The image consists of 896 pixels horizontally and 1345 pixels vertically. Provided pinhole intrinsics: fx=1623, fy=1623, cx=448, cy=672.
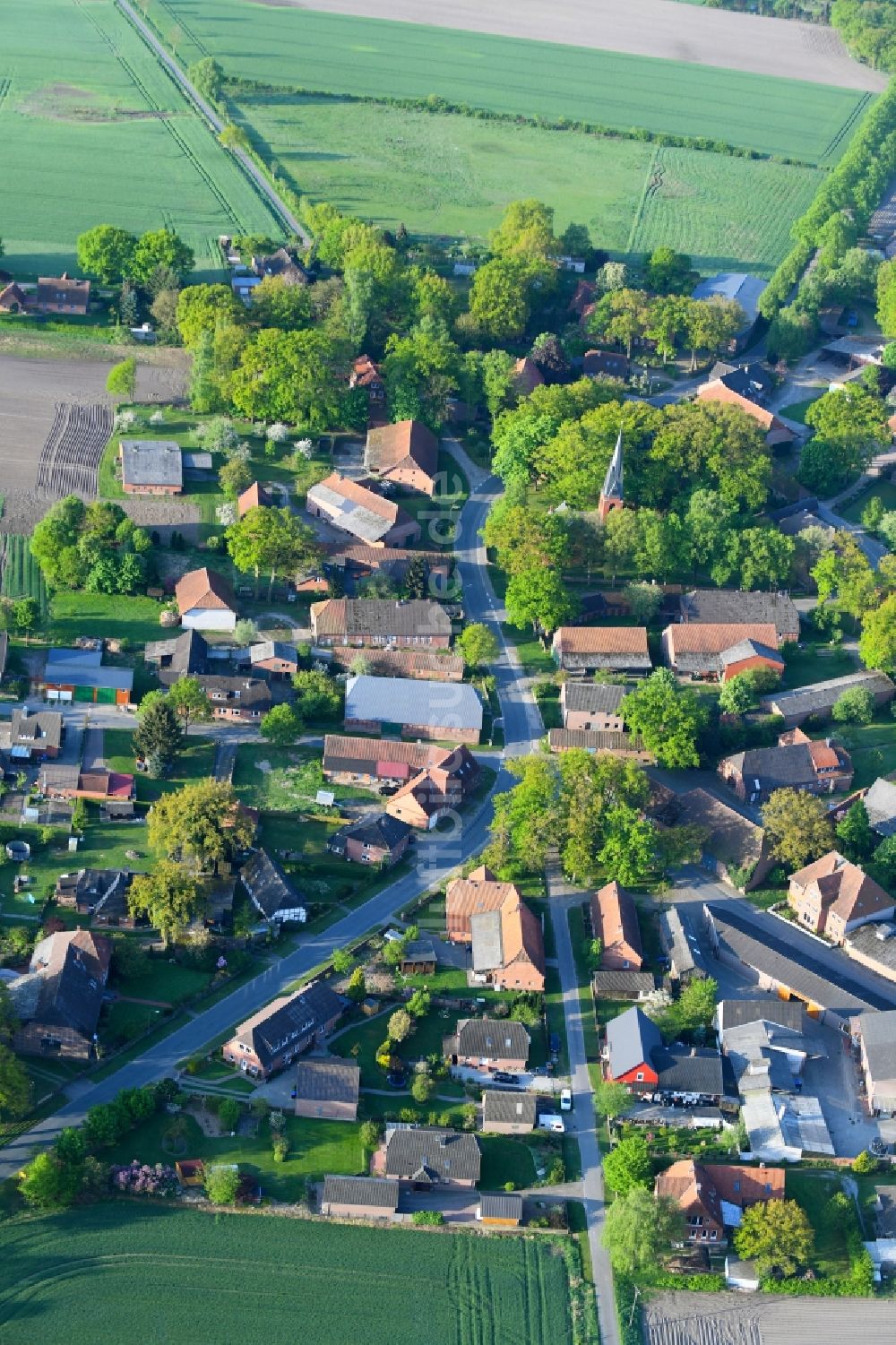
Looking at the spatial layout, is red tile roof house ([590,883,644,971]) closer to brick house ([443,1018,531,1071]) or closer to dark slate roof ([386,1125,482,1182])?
brick house ([443,1018,531,1071])

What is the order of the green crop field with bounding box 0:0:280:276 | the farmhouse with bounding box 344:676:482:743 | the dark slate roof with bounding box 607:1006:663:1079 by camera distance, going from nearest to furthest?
the dark slate roof with bounding box 607:1006:663:1079 < the farmhouse with bounding box 344:676:482:743 < the green crop field with bounding box 0:0:280:276

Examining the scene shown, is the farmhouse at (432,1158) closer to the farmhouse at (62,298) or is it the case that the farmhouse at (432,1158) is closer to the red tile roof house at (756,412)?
the red tile roof house at (756,412)

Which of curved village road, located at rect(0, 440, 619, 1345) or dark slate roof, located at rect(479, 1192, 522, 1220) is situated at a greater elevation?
dark slate roof, located at rect(479, 1192, 522, 1220)

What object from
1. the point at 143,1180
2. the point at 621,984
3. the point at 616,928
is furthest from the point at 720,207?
the point at 143,1180

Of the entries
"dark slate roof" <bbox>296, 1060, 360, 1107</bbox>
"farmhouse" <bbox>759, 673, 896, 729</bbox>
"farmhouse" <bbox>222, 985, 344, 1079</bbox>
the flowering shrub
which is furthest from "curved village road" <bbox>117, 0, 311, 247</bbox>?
the flowering shrub

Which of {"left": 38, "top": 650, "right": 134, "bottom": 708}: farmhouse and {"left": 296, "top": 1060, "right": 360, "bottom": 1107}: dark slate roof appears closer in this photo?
{"left": 296, "top": 1060, "right": 360, "bottom": 1107}: dark slate roof
